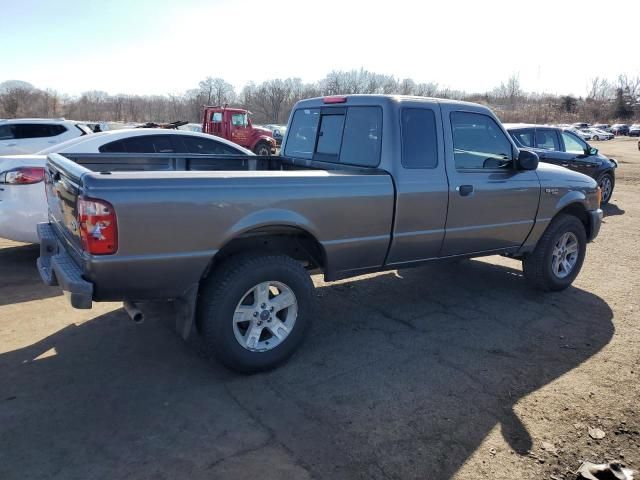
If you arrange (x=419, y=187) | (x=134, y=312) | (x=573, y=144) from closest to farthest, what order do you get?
1. (x=134, y=312)
2. (x=419, y=187)
3. (x=573, y=144)

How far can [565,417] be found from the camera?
3.32 m

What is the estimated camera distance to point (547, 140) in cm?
1096

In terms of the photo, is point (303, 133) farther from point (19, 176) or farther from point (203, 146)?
point (19, 176)

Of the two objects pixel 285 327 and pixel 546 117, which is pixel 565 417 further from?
pixel 546 117

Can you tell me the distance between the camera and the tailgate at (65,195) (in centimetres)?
323

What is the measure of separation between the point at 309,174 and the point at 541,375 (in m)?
2.35

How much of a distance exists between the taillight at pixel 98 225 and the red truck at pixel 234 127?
1796cm

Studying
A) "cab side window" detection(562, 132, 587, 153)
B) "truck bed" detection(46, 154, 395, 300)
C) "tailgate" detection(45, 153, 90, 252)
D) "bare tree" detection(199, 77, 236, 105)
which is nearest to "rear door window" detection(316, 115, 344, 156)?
"truck bed" detection(46, 154, 395, 300)

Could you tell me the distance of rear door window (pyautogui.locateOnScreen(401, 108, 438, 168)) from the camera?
434 cm

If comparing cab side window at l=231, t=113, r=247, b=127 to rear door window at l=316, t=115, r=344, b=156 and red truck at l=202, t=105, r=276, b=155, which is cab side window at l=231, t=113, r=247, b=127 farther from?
rear door window at l=316, t=115, r=344, b=156

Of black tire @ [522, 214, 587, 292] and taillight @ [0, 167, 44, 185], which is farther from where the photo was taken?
taillight @ [0, 167, 44, 185]

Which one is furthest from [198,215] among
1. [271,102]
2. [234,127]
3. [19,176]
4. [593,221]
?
[271,102]

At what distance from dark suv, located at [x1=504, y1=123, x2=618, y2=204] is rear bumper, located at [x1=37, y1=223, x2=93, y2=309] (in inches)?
350

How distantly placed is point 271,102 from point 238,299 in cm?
6335
